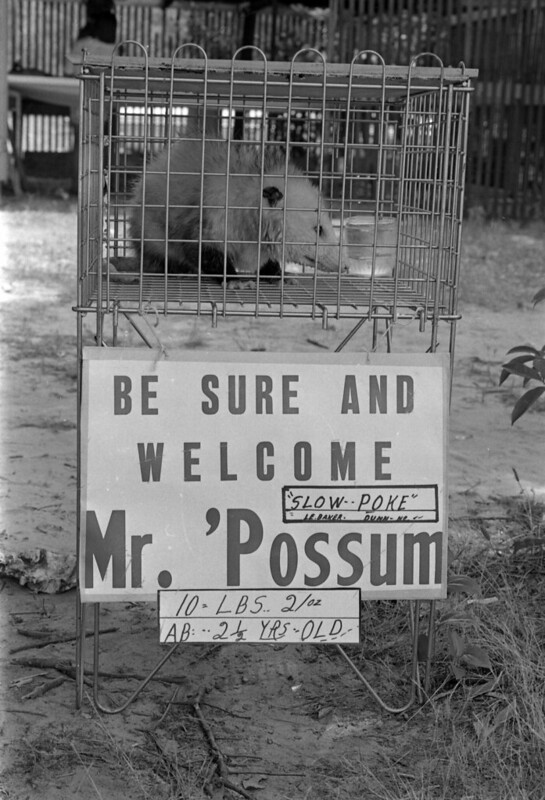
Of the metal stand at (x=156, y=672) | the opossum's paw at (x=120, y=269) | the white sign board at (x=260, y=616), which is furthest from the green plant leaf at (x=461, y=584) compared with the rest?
the opossum's paw at (x=120, y=269)

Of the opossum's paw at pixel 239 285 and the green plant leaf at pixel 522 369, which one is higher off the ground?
the opossum's paw at pixel 239 285

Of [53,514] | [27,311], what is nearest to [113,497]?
[53,514]

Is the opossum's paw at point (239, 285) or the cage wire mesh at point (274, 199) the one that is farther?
the opossum's paw at point (239, 285)

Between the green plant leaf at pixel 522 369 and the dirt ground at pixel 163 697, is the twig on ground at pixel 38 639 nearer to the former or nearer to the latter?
the dirt ground at pixel 163 697

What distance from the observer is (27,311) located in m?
7.23

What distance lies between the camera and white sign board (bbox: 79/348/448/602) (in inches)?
89.9

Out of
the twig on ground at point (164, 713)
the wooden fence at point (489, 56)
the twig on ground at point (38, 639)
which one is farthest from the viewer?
the wooden fence at point (489, 56)

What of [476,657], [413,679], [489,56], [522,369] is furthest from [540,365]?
[489,56]

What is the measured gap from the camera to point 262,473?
2.32 m

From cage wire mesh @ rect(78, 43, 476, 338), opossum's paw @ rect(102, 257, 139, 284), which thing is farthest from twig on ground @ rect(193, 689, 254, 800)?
opossum's paw @ rect(102, 257, 139, 284)

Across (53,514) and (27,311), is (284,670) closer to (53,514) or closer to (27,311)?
(53,514)

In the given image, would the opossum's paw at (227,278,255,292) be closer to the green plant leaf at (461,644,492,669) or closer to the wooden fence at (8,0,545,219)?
the green plant leaf at (461,644,492,669)

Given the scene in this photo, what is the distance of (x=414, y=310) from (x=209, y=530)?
0.68 meters

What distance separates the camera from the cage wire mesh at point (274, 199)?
2.22 meters
